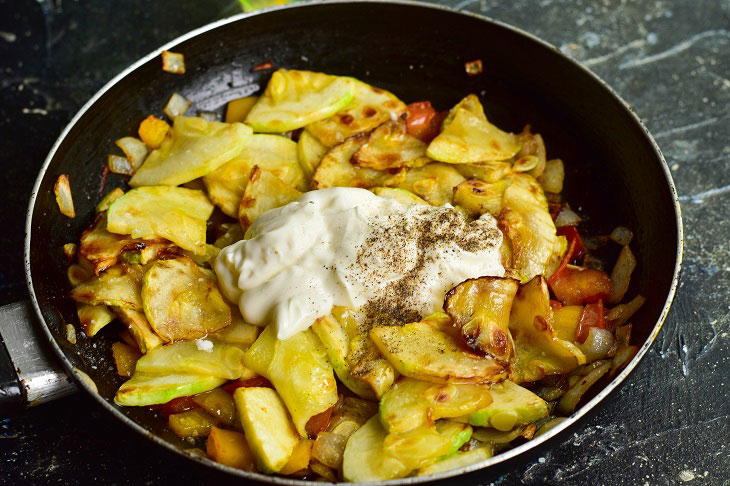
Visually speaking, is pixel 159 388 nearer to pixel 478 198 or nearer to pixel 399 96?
pixel 478 198

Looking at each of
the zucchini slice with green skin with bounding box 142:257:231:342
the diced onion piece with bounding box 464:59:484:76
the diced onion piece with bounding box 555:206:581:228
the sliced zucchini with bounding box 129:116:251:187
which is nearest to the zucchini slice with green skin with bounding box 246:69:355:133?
the sliced zucchini with bounding box 129:116:251:187

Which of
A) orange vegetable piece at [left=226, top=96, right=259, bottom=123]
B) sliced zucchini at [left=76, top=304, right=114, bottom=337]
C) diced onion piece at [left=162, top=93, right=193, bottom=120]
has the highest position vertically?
diced onion piece at [left=162, top=93, right=193, bottom=120]

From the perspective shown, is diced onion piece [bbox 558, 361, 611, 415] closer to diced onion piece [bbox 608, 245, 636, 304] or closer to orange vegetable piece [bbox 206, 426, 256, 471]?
diced onion piece [bbox 608, 245, 636, 304]

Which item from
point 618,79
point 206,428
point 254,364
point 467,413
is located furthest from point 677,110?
point 206,428

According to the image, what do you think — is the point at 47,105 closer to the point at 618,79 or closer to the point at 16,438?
the point at 16,438

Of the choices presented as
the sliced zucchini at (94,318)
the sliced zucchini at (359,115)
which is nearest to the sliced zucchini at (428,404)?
the sliced zucchini at (94,318)
